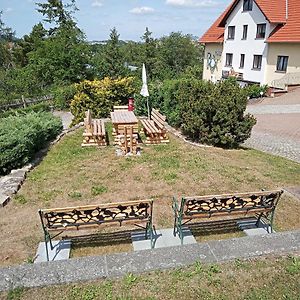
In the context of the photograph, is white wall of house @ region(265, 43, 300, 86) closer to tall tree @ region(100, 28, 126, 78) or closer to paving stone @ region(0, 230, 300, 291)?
tall tree @ region(100, 28, 126, 78)

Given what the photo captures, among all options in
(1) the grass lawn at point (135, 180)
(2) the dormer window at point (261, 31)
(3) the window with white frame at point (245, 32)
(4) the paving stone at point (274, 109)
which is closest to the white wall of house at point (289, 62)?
(2) the dormer window at point (261, 31)

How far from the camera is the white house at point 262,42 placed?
2455 centimetres

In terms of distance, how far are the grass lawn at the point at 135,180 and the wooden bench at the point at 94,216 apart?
1.48ft

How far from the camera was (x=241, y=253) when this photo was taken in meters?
4.17

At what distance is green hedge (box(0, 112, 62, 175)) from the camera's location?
305 inches

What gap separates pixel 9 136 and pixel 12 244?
3.98m

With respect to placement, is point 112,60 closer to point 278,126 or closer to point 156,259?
point 278,126

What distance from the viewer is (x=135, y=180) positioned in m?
7.25

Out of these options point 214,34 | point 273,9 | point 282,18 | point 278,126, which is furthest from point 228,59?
point 278,126

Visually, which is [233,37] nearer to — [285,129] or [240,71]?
[240,71]

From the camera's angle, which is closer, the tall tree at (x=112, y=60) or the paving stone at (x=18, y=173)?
the paving stone at (x=18, y=173)

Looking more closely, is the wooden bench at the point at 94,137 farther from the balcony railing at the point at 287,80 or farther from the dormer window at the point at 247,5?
the dormer window at the point at 247,5

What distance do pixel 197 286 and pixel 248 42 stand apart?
28.4 meters

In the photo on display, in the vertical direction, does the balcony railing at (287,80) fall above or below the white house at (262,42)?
below
